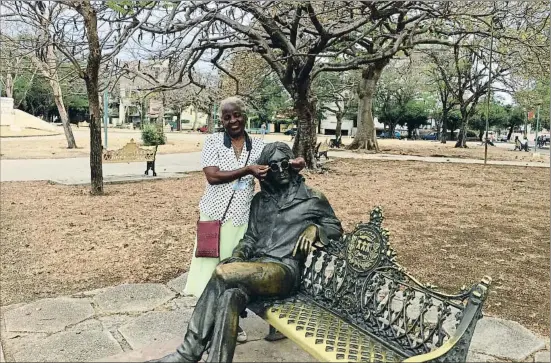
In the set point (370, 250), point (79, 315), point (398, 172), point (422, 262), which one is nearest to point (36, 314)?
point (79, 315)

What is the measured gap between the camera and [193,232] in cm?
735

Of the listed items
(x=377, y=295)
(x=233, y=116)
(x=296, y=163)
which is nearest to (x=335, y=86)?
(x=233, y=116)

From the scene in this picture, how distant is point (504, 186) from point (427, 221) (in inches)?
230

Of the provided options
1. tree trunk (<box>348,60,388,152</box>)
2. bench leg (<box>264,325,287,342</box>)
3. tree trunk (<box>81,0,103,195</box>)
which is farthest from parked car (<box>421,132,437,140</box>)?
bench leg (<box>264,325,287,342</box>)

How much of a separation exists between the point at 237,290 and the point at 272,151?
92cm

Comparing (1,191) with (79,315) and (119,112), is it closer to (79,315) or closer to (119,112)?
(79,315)

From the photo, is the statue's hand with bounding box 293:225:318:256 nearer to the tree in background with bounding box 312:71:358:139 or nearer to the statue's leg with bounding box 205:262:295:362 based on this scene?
the statue's leg with bounding box 205:262:295:362

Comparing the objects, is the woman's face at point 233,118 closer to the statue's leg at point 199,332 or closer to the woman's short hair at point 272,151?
the woman's short hair at point 272,151

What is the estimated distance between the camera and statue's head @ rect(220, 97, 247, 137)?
326 cm

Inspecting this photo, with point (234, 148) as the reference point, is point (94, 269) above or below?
below

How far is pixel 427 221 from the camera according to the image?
8.49 metres

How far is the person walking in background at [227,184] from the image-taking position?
327 centimetres

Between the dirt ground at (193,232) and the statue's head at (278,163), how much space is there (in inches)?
96.7

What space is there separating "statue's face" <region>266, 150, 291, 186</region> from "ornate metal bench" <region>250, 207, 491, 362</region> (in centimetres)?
53
